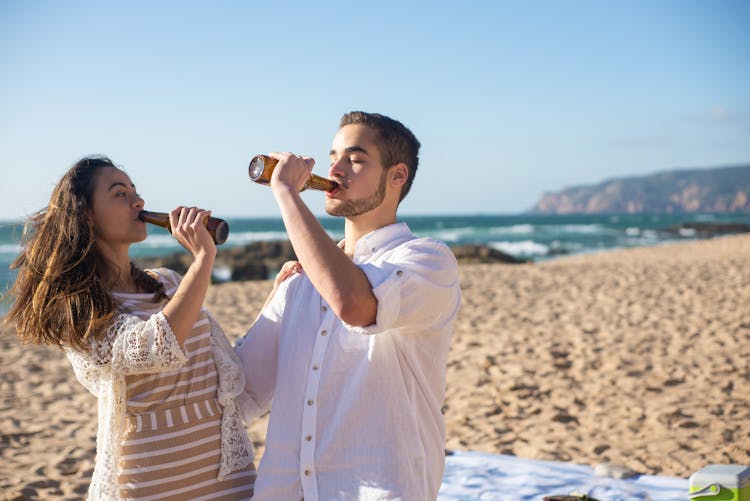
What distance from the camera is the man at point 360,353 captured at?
183cm

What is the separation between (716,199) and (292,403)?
477 ft

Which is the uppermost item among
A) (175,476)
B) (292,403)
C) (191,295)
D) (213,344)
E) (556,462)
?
(191,295)

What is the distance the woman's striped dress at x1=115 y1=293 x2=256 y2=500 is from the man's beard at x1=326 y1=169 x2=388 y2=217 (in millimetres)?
602

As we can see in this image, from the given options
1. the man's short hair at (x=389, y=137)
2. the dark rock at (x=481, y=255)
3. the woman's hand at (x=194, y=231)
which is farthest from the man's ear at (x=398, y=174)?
the dark rock at (x=481, y=255)

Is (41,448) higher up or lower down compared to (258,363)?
lower down

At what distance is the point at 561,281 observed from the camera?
46.0 ft

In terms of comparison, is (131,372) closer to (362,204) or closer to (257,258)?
(362,204)

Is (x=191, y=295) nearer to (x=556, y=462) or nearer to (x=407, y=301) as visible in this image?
(x=407, y=301)

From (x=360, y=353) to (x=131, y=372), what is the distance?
65 cm

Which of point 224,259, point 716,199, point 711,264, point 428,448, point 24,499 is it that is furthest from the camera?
point 716,199

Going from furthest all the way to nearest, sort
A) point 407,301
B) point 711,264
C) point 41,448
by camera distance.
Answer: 1. point 711,264
2. point 41,448
3. point 407,301

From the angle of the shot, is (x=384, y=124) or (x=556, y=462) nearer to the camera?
(x=384, y=124)

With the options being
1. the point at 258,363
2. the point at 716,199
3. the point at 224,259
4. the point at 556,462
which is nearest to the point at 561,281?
the point at 556,462

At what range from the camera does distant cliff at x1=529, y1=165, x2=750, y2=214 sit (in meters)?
131
